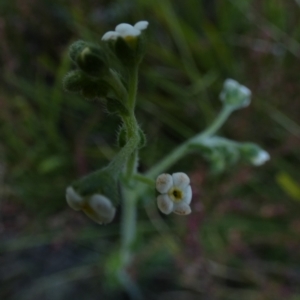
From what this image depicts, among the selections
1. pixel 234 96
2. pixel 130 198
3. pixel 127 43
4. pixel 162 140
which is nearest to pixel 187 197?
pixel 127 43

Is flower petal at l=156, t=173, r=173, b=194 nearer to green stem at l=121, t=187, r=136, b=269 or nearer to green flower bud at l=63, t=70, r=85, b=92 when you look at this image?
green flower bud at l=63, t=70, r=85, b=92

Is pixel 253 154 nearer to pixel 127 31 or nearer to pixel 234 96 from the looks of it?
pixel 234 96

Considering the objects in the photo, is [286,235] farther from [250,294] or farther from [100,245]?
[100,245]

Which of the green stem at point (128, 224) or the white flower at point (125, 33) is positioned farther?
the green stem at point (128, 224)

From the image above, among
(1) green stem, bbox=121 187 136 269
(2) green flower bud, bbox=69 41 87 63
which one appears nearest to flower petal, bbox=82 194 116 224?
(2) green flower bud, bbox=69 41 87 63

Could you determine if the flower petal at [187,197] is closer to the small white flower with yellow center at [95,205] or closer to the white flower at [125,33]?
the small white flower with yellow center at [95,205]

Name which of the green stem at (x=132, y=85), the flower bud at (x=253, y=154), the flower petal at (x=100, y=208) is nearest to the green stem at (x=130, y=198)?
the green stem at (x=132, y=85)
